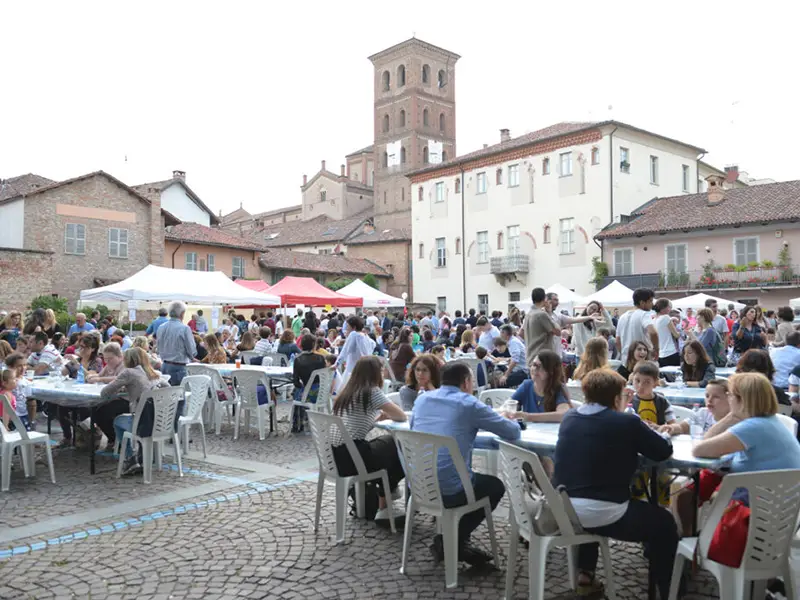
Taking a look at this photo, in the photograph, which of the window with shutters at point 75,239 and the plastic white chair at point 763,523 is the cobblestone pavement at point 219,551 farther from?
the window with shutters at point 75,239

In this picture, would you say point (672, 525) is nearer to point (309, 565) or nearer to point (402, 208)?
point (309, 565)

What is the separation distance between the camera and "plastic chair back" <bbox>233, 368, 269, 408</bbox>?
30.9 feet

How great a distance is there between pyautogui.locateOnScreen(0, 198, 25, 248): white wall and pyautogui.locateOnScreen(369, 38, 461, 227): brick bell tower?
3400 cm

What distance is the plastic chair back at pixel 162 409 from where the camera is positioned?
6977 mm

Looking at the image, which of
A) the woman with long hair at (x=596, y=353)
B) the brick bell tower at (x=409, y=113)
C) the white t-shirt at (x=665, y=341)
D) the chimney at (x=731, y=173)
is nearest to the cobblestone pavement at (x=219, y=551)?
the woman with long hair at (x=596, y=353)

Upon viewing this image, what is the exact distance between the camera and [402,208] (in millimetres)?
58938

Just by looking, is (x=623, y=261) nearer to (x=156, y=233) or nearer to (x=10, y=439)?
(x=156, y=233)

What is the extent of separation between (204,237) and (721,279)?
25.6 meters

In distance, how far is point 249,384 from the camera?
31.3ft

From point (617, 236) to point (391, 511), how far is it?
30.3 meters

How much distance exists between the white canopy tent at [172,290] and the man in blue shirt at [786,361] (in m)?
11.1

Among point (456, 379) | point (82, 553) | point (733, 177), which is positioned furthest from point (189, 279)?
A: point (733, 177)

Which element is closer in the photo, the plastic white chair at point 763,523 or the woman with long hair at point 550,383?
the plastic white chair at point 763,523

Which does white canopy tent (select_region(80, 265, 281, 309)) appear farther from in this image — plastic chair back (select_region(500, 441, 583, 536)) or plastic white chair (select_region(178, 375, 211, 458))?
plastic chair back (select_region(500, 441, 583, 536))
